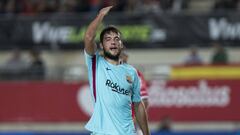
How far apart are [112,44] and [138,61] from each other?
40.7ft

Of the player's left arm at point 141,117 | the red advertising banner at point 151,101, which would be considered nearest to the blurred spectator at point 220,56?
the red advertising banner at point 151,101

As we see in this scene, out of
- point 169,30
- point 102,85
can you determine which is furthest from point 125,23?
point 102,85

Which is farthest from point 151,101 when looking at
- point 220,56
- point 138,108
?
point 138,108

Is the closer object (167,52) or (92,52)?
(92,52)

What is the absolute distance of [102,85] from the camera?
27.3 ft

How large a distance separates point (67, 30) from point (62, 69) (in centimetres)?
131

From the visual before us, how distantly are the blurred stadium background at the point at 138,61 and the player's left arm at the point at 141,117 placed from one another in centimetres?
882

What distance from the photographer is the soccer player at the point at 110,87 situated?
8.27 meters

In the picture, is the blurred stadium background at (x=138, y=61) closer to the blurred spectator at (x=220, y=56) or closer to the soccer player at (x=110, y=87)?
the blurred spectator at (x=220, y=56)

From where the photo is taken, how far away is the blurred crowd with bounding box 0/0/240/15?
2009 centimetres

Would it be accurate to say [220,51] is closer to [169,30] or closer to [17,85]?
[169,30]

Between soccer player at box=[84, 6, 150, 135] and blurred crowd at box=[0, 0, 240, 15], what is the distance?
11.3 meters

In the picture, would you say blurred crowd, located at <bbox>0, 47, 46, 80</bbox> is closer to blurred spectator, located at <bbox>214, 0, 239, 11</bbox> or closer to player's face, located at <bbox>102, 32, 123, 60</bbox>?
blurred spectator, located at <bbox>214, 0, 239, 11</bbox>

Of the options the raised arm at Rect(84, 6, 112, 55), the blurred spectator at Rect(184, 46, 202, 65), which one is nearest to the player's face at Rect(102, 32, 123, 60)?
the raised arm at Rect(84, 6, 112, 55)
